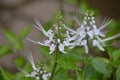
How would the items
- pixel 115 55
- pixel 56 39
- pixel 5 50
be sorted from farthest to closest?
pixel 5 50
pixel 115 55
pixel 56 39

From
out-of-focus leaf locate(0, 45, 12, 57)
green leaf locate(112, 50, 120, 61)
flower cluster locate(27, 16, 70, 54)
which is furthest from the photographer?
→ out-of-focus leaf locate(0, 45, 12, 57)

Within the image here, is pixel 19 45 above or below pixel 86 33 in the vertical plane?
below

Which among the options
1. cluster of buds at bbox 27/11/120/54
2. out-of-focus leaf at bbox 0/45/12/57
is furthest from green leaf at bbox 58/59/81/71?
out-of-focus leaf at bbox 0/45/12/57

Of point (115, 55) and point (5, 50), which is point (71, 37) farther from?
point (5, 50)

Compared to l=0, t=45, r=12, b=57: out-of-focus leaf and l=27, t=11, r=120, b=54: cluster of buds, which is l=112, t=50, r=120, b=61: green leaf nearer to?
l=27, t=11, r=120, b=54: cluster of buds

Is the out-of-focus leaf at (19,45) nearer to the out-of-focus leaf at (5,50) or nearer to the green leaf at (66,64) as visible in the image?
the out-of-focus leaf at (5,50)

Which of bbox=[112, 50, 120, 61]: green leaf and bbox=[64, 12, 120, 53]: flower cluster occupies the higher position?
bbox=[64, 12, 120, 53]: flower cluster

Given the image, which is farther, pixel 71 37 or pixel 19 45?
pixel 19 45

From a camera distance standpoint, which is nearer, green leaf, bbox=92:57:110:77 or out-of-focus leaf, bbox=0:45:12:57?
green leaf, bbox=92:57:110:77

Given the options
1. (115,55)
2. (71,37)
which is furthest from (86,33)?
(115,55)

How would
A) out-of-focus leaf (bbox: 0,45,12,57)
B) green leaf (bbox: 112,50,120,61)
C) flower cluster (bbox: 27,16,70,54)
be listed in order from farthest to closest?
1. out-of-focus leaf (bbox: 0,45,12,57)
2. green leaf (bbox: 112,50,120,61)
3. flower cluster (bbox: 27,16,70,54)

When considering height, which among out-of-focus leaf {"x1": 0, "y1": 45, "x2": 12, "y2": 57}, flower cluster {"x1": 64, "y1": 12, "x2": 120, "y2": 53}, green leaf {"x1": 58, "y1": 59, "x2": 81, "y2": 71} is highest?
flower cluster {"x1": 64, "y1": 12, "x2": 120, "y2": 53}

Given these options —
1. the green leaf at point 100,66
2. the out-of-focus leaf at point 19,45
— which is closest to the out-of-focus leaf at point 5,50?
the out-of-focus leaf at point 19,45
